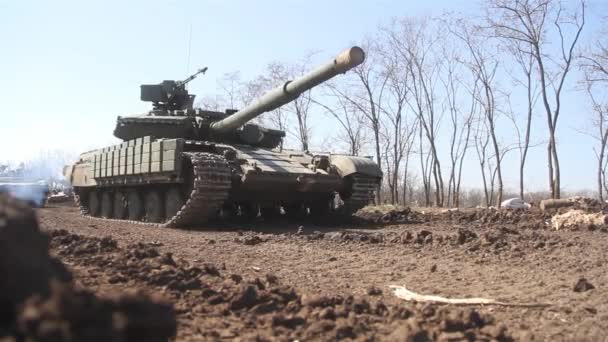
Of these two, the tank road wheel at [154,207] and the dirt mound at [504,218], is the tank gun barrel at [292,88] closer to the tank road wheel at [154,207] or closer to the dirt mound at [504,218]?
the tank road wheel at [154,207]

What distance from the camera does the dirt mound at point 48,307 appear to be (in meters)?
A: 1.43

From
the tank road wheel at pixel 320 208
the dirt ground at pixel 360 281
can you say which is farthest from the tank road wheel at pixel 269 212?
the dirt ground at pixel 360 281

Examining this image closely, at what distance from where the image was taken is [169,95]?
16188mm

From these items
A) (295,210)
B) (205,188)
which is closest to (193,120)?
(295,210)

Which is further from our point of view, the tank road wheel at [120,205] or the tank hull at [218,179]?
the tank road wheel at [120,205]

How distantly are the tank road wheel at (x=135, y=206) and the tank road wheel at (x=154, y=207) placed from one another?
32 cm

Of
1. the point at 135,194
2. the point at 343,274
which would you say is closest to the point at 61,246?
the point at 343,274

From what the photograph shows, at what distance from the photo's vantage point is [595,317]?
3.84m

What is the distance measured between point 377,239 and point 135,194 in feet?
23.6

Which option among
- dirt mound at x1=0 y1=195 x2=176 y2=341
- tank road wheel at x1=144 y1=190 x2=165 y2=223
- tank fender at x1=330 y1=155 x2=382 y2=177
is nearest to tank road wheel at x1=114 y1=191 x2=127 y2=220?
tank road wheel at x1=144 y1=190 x2=165 y2=223

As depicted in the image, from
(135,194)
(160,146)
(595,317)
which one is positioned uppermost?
(160,146)

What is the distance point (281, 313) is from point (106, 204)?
1281 centimetres

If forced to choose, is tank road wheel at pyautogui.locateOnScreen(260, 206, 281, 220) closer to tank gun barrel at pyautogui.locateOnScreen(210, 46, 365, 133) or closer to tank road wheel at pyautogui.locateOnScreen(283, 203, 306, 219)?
tank road wheel at pyautogui.locateOnScreen(283, 203, 306, 219)

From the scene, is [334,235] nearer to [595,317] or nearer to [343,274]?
[343,274]
